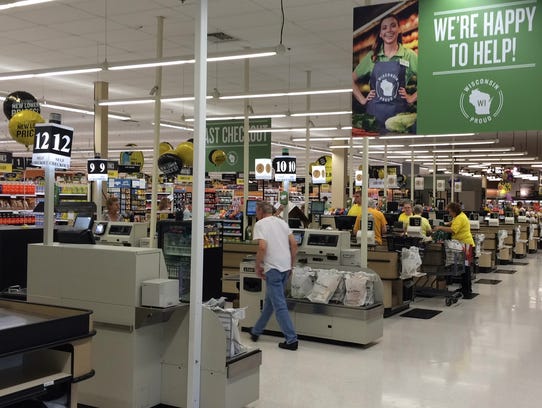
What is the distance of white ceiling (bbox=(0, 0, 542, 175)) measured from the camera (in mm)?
8992

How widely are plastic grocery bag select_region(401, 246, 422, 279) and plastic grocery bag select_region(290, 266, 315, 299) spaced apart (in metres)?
2.03

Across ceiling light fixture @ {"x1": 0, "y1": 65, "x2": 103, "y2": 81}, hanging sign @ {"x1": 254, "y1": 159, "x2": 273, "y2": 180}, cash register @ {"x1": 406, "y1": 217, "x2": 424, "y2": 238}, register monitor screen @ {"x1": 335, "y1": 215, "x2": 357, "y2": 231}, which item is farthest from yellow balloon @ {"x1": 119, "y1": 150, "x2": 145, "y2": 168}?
cash register @ {"x1": 406, "y1": 217, "x2": 424, "y2": 238}

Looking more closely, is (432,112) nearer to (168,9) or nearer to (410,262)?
(410,262)

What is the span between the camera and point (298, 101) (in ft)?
55.9

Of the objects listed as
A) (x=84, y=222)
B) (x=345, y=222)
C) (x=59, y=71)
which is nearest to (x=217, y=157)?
(x=345, y=222)

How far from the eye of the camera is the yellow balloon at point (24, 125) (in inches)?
363

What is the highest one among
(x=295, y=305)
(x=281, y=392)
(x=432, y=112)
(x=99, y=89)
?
(x=99, y=89)

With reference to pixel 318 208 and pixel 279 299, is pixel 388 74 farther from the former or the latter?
pixel 318 208

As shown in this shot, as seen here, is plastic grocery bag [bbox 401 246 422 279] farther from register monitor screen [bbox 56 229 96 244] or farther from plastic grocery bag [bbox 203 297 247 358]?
register monitor screen [bbox 56 229 96 244]

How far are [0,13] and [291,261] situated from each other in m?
6.18

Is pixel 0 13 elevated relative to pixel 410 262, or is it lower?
elevated

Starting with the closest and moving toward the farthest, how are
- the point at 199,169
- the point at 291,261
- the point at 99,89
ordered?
the point at 199,169, the point at 291,261, the point at 99,89

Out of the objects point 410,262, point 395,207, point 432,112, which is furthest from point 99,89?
point 432,112

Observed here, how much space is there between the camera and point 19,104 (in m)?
9.70
